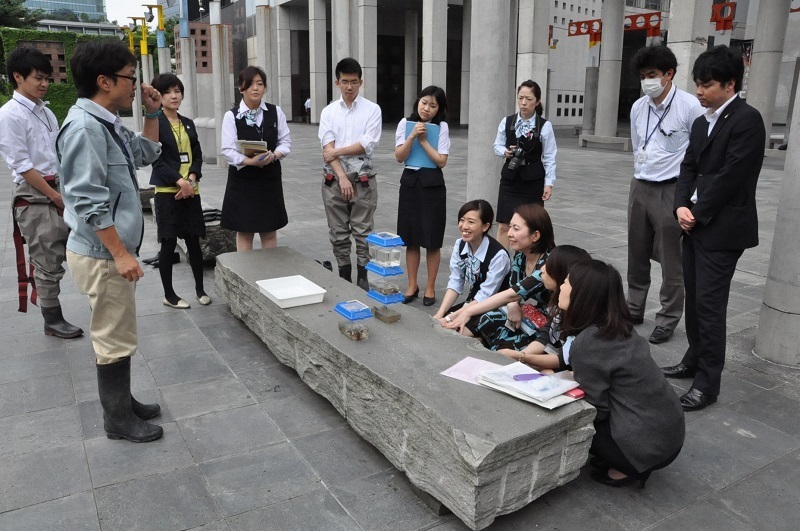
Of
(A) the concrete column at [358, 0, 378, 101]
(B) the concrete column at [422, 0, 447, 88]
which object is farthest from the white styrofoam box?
(A) the concrete column at [358, 0, 378, 101]

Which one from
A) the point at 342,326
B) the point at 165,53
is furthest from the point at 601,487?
the point at 165,53

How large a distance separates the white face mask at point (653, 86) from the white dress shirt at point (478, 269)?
151 centimetres

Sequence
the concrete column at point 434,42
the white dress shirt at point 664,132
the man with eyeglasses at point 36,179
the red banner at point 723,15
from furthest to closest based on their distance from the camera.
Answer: the concrete column at point 434,42, the red banner at point 723,15, the white dress shirt at point 664,132, the man with eyeglasses at point 36,179

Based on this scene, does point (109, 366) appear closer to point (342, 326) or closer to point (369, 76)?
point (342, 326)

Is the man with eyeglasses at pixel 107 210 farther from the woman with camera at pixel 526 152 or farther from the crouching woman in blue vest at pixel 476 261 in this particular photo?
the woman with camera at pixel 526 152

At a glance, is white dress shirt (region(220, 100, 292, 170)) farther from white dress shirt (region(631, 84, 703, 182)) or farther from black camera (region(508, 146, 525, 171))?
white dress shirt (region(631, 84, 703, 182))

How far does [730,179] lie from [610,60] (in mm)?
16854

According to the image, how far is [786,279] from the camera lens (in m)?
4.08

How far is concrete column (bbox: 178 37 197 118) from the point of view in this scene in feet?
48.0

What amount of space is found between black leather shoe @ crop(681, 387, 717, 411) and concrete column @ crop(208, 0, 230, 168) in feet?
39.7

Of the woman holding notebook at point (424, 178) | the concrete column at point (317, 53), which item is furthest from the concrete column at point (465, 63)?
the woman holding notebook at point (424, 178)

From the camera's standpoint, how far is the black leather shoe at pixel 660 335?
180 inches

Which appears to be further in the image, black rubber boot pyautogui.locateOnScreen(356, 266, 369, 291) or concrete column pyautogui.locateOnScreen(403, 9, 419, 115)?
concrete column pyautogui.locateOnScreen(403, 9, 419, 115)

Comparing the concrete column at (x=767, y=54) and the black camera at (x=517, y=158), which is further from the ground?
the concrete column at (x=767, y=54)
